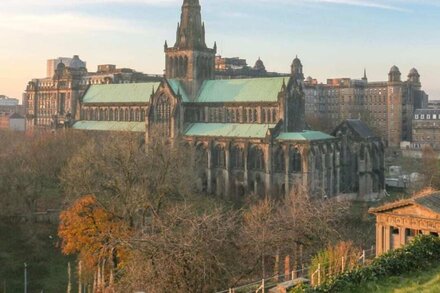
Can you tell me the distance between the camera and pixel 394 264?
87.8 ft

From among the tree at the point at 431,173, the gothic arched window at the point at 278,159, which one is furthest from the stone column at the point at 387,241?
the tree at the point at 431,173

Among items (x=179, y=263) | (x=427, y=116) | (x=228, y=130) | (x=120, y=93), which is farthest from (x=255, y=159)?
(x=427, y=116)

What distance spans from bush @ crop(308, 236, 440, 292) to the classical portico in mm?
5779

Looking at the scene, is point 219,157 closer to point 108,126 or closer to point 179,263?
point 108,126

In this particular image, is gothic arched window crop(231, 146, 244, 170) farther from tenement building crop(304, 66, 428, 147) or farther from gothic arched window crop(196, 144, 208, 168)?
tenement building crop(304, 66, 428, 147)

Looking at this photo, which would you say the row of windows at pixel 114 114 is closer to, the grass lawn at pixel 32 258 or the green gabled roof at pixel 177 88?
the green gabled roof at pixel 177 88

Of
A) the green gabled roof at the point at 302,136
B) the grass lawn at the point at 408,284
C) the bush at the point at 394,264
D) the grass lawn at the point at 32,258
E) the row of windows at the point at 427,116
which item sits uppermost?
the row of windows at the point at 427,116

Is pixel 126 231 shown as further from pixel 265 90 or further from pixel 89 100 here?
pixel 89 100

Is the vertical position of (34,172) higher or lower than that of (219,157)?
lower

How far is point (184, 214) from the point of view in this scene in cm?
3712

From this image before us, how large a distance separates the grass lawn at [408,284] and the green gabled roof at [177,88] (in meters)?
71.0

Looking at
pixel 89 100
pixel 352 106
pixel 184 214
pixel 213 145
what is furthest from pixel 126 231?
pixel 352 106

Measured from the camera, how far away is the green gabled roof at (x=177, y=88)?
9512 centimetres

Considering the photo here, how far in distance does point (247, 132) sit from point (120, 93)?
32182mm
